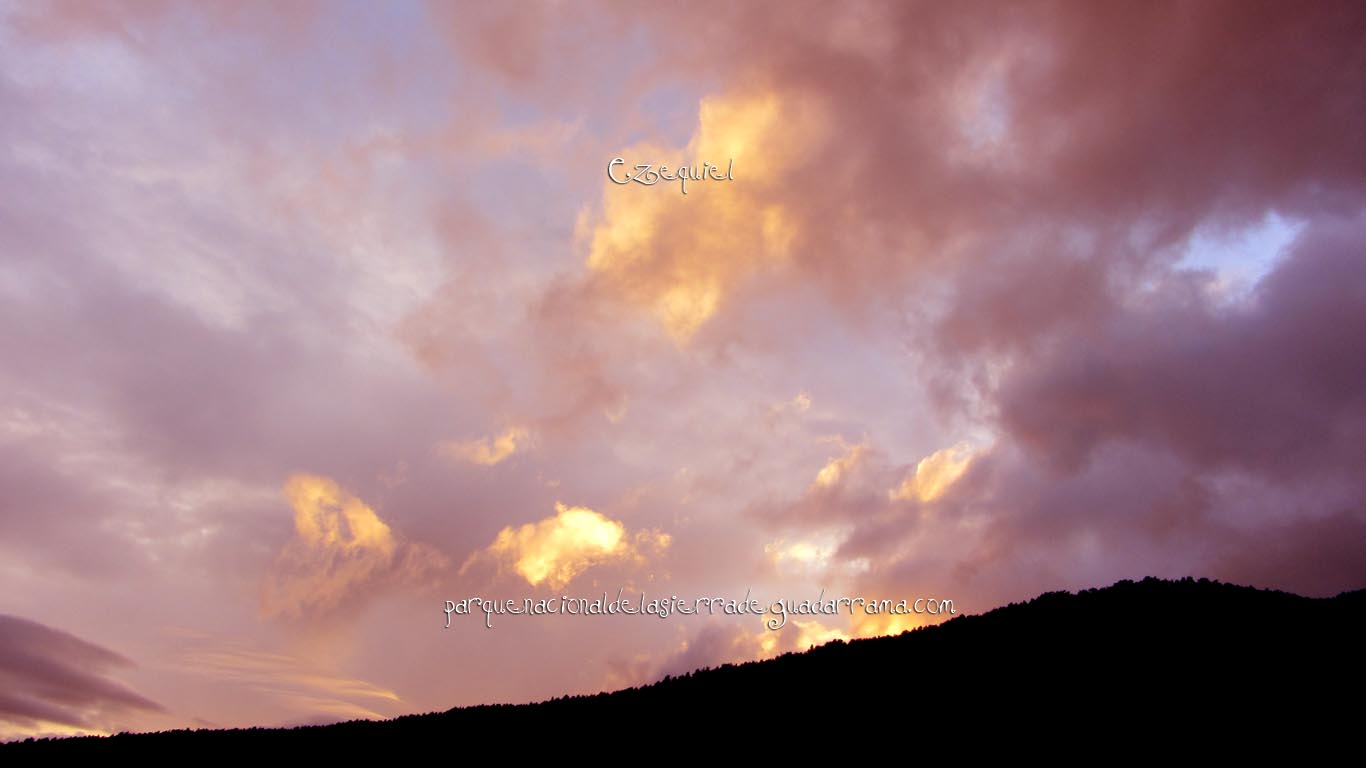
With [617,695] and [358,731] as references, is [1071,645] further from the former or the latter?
[358,731]

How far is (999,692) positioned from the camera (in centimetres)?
2934

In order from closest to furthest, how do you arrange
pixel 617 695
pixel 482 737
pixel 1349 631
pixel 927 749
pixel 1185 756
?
pixel 1185 756, pixel 927 749, pixel 1349 631, pixel 482 737, pixel 617 695

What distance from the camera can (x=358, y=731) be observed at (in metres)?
41.8

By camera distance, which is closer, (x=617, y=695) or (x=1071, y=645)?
(x=1071, y=645)

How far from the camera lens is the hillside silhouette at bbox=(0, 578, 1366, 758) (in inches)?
1031

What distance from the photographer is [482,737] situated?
Result: 3738cm

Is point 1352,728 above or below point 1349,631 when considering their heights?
below

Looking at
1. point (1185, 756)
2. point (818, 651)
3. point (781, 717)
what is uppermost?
point (818, 651)

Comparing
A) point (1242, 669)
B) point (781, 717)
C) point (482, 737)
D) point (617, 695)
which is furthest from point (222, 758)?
point (1242, 669)

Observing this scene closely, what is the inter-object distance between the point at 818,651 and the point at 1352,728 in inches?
781

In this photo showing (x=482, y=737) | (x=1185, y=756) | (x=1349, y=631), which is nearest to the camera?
(x=1185, y=756)

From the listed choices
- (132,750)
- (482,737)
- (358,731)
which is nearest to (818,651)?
(482,737)

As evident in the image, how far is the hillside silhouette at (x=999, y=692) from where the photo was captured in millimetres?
26188

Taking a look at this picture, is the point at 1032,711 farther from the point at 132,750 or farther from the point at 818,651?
the point at 132,750
